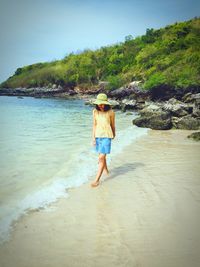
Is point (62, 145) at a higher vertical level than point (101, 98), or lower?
lower

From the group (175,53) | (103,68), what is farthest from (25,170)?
(103,68)

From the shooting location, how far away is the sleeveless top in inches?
214

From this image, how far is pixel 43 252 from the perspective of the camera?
3100 millimetres

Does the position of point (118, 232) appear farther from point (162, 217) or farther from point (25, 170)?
point (25, 170)

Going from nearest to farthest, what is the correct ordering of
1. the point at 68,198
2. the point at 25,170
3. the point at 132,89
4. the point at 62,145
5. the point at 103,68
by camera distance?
the point at 68,198 → the point at 25,170 → the point at 62,145 → the point at 132,89 → the point at 103,68

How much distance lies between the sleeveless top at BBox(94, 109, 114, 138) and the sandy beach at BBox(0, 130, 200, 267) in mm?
946

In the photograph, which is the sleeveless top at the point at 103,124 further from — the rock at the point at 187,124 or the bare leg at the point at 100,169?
the rock at the point at 187,124

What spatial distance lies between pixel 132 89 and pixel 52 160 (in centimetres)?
3028

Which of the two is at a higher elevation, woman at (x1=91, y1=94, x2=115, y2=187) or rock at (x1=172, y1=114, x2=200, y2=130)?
woman at (x1=91, y1=94, x2=115, y2=187)

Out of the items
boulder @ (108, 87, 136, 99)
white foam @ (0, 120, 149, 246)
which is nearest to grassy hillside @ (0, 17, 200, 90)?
boulder @ (108, 87, 136, 99)

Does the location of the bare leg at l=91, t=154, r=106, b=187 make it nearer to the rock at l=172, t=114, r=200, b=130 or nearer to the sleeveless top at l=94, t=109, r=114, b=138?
the sleeveless top at l=94, t=109, r=114, b=138

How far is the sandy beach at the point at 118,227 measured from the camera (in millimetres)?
3012

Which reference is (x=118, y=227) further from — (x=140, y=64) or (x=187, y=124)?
(x=140, y=64)

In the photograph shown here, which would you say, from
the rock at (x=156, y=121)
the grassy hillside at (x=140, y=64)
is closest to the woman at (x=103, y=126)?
the rock at (x=156, y=121)
